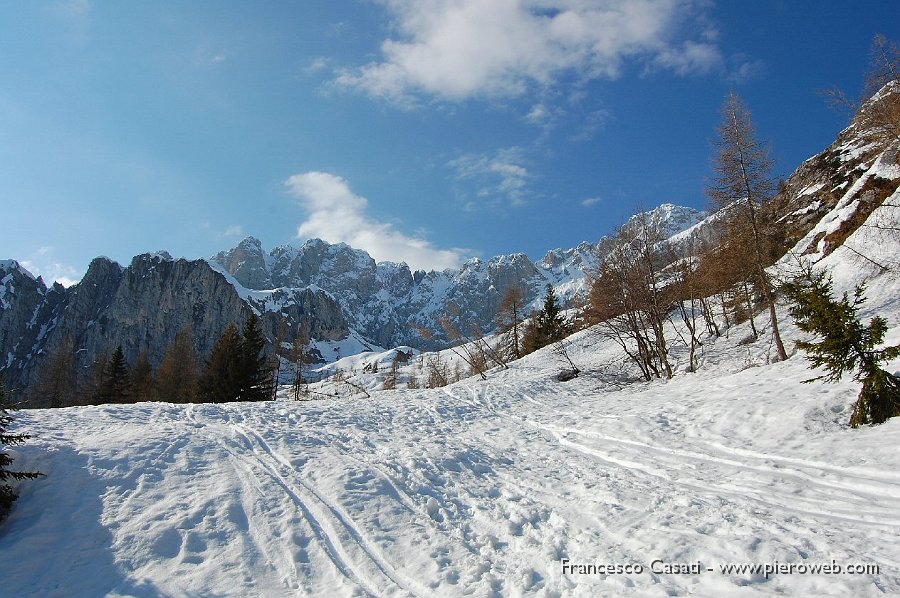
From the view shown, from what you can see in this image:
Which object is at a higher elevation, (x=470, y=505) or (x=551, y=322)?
(x=551, y=322)

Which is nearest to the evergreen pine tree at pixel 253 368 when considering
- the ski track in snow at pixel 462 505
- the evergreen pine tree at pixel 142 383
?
the evergreen pine tree at pixel 142 383

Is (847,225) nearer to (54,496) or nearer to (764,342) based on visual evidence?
(764,342)

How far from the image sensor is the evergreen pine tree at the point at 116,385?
3603 centimetres

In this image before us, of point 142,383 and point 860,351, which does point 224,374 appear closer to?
point 142,383

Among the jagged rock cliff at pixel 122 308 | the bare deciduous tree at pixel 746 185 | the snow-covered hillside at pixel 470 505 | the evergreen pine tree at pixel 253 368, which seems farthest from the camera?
the jagged rock cliff at pixel 122 308

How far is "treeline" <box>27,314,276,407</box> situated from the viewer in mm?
30703

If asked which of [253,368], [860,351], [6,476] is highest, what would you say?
[253,368]

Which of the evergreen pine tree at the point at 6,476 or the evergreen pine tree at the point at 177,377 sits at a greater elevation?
the evergreen pine tree at the point at 177,377

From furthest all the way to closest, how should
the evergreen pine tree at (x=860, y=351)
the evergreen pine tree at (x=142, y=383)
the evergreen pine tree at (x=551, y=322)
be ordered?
the evergreen pine tree at (x=551, y=322) < the evergreen pine tree at (x=142, y=383) < the evergreen pine tree at (x=860, y=351)

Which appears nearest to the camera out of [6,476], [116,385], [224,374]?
[6,476]

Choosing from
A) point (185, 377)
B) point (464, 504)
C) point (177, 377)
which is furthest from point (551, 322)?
point (464, 504)

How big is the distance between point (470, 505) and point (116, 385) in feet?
128

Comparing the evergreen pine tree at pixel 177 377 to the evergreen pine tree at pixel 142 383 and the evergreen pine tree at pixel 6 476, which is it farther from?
the evergreen pine tree at pixel 6 476

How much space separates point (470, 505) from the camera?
317 inches
